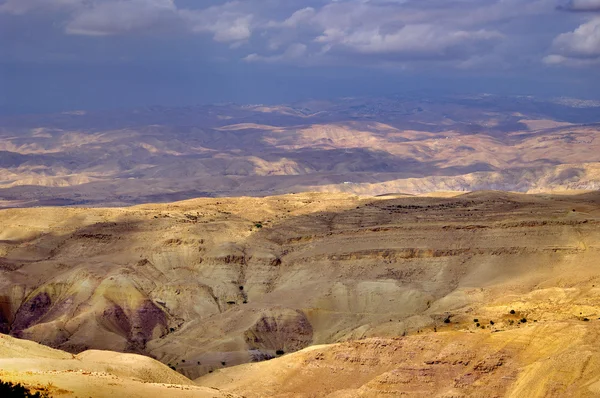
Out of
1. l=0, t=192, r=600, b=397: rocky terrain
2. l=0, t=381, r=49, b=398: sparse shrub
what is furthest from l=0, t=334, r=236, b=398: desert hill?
l=0, t=192, r=600, b=397: rocky terrain

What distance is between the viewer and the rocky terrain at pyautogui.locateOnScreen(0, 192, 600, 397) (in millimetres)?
51438

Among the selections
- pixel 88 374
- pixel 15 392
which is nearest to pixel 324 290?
pixel 88 374

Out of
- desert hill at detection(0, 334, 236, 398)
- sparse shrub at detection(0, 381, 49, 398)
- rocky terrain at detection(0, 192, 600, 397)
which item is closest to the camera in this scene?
sparse shrub at detection(0, 381, 49, 398)

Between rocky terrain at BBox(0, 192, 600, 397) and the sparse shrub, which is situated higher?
the sparse shrub

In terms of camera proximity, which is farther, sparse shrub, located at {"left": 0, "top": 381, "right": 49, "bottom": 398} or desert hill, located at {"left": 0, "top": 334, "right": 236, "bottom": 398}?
desert hill, located at {"left": 0, "top": 334, "right": 236, "bottom": 398}

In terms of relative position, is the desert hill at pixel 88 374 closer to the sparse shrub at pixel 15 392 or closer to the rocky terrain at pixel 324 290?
the sparse shrub at pixel 15 392

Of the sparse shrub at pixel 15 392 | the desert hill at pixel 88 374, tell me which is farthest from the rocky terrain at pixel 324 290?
the sparse shrub at pixel 15 392

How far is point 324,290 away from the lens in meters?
81.1

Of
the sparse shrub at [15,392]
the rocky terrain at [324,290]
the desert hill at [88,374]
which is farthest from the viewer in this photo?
the rocky terrain at [324,290]

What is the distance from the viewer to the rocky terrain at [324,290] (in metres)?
51.4

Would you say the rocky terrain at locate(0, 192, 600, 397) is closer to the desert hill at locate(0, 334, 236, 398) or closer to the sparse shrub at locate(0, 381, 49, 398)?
the desert hill at locate(0, 334, 236, 398)

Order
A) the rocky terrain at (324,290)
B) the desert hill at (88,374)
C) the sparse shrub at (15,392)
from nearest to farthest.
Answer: the sparse shrub at (15,392) < the desert hill at (88,374) < the rocky terrain at (324,290)

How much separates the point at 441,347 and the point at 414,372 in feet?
7.85

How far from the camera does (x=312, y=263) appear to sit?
87500 millimetres
